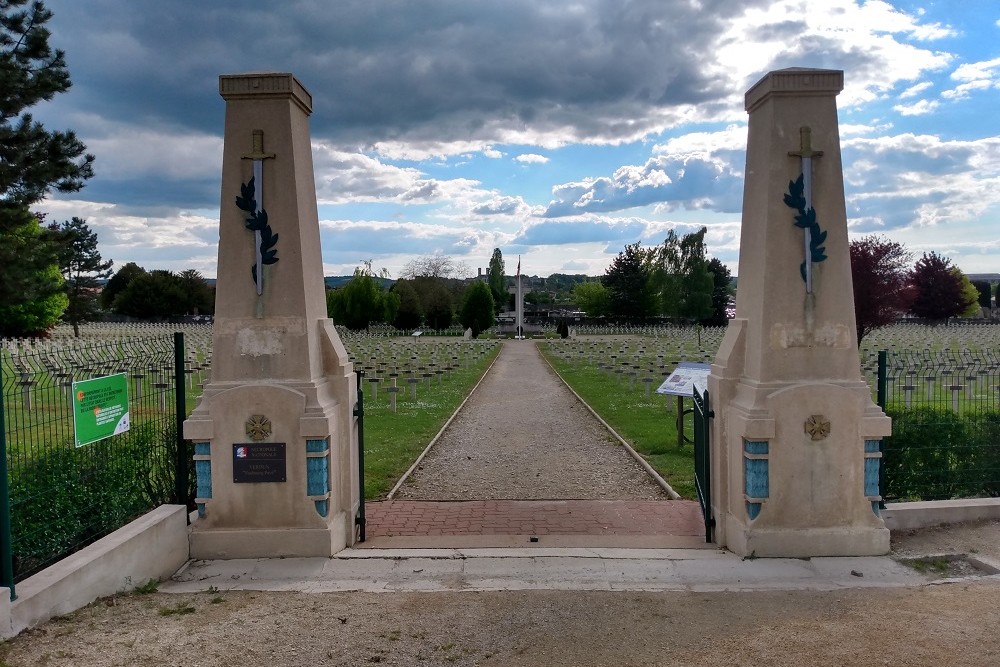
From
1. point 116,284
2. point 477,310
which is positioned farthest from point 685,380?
point 116,284

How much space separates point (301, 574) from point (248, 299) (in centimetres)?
248

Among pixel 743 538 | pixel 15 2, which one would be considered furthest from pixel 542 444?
pixel 15 2

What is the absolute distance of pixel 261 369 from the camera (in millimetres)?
6543

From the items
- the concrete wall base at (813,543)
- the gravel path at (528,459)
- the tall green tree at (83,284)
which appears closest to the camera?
the concrete wall base at (813,543)

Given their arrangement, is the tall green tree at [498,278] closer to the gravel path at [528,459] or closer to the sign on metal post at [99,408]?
the gravel path at [528,459]

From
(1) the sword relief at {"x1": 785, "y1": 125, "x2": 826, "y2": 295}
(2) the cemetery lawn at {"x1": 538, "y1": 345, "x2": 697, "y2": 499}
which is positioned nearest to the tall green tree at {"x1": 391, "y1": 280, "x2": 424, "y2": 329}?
(2) the cemetery lawn at {"x1": 538, "y1": 345, "x2": 697, "y2": 499}

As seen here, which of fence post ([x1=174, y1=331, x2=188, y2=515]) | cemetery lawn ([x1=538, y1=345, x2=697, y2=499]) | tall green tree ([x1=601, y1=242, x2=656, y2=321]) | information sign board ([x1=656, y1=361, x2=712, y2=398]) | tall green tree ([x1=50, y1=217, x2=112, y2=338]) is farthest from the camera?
tall green tree ([x1=601, y1=242, x2=656, y2=321])

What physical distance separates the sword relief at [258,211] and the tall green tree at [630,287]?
226 feet

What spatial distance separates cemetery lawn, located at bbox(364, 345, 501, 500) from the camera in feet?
34.7

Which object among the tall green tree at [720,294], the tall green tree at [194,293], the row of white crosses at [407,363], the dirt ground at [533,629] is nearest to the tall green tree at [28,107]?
the row of white crosses at [407,363]

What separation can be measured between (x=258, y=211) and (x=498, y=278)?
8690cm

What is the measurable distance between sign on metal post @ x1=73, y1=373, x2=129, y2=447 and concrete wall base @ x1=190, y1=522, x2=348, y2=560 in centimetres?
121

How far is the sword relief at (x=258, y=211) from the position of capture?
6.47 meters

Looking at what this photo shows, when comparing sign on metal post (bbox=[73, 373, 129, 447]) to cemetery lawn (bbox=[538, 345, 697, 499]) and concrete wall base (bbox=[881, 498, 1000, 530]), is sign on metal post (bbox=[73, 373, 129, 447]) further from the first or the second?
concrete wall base (bbox=[881, 498, 1000, 530])
